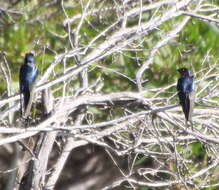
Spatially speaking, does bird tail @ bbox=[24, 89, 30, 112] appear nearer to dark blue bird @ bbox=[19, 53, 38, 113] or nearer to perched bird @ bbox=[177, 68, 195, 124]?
dark blue bird @ bbox=[19, 53, 38, 113]

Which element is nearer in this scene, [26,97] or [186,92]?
[26,97]

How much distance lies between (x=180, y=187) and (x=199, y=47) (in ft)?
7.17

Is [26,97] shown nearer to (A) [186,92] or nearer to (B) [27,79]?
(B) [27,79]

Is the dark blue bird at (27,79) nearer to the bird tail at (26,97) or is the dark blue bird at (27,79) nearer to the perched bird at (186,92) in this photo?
the bird tail at (26,97)

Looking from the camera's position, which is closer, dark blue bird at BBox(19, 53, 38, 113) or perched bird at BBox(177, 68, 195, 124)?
dark blue bird at BBox(19, 53, 38, 113)

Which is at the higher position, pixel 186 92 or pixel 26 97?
pixel 26 97

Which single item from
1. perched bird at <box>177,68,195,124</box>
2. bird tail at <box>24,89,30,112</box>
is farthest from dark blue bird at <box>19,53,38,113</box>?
perched bird at <box>177,68,195,124</box>


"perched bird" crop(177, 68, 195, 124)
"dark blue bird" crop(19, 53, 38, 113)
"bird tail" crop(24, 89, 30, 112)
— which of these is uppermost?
"dark blue bird" crop(19, 53, 38, 113)

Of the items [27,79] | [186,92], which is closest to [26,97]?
[27,79]

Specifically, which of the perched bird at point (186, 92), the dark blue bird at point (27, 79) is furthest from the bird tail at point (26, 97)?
the perched bird at point (186, 92)

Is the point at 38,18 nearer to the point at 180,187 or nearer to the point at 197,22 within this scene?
the point at 197,22

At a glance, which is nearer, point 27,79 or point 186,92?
point 27,79

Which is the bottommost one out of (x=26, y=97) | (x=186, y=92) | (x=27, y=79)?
(x=186, y=92)

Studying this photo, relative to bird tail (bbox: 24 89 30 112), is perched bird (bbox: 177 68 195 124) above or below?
below
